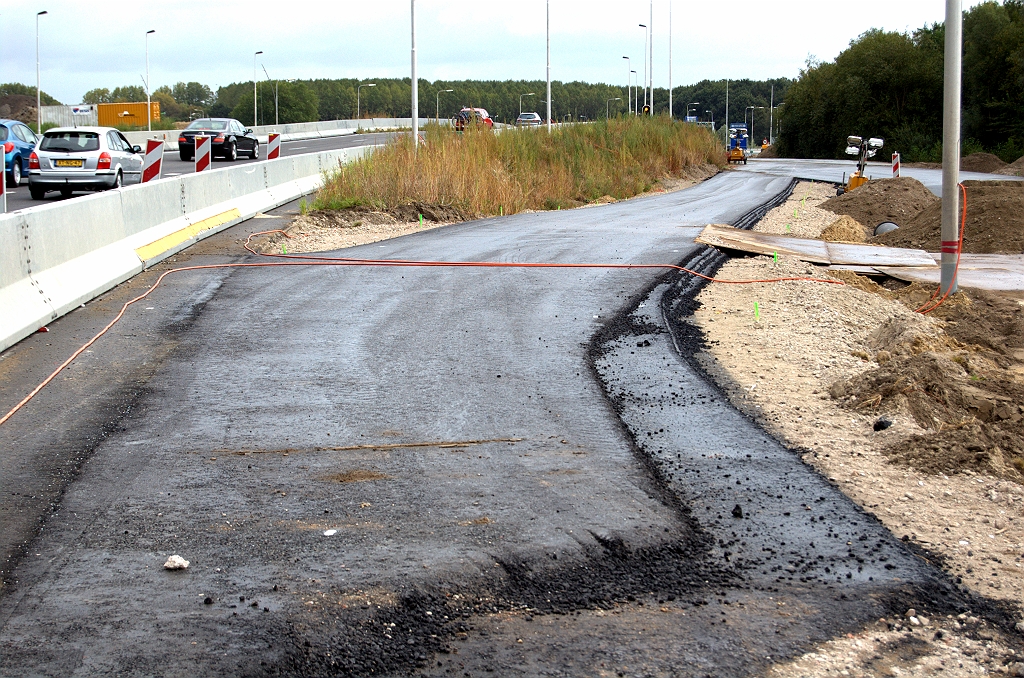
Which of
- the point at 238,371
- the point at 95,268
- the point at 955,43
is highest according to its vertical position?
the point at 955,43

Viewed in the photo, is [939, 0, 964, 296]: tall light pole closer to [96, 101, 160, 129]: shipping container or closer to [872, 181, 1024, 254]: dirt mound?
[872, 181, 1024, 254]: dirt mound

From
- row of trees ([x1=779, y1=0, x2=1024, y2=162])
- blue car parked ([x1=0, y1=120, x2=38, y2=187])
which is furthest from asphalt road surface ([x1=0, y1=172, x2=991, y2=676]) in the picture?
row of trees ([x1=779, y1=0, x2=1024, y2=162])

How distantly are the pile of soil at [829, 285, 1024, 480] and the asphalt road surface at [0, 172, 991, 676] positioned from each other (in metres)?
1.01

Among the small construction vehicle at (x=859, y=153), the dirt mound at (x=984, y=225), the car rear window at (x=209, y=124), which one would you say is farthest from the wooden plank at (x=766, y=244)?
the car rear window at (x=209, y=124)

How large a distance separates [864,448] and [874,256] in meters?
9.59

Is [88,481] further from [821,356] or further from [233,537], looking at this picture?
[821,356]

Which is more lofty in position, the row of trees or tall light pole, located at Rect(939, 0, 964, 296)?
the row of trees

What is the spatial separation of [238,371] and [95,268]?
4158 mm

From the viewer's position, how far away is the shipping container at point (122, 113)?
75.6 m

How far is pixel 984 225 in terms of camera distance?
19.1 m

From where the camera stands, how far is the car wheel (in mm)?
27258

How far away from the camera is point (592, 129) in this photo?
37000 millimetres

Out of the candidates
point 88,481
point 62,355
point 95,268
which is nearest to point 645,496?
point 88,481

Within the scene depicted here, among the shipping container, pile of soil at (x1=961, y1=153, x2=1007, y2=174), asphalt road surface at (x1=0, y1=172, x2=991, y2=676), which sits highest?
the shipping container
